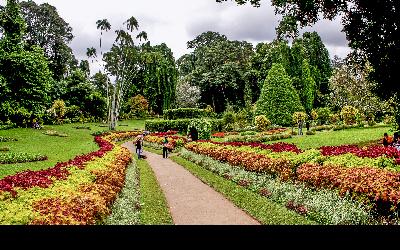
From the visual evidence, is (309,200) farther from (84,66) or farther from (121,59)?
(84,66)

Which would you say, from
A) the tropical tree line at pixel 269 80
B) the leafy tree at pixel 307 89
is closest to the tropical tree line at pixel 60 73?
the tropical tree line at pixel 269 80

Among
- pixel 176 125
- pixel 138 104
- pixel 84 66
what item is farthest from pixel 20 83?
pixel 84 66

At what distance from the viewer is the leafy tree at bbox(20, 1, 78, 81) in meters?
32.7

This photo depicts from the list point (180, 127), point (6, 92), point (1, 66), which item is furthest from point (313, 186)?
point (180, 127)

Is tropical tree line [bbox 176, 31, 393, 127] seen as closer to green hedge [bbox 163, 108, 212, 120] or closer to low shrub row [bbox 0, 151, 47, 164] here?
green hedge [bbox 163, 108, 212, 120]

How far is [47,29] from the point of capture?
118 ft

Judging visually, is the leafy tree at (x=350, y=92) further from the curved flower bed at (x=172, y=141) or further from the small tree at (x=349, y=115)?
the curved flower bed at (x=172, y=141)

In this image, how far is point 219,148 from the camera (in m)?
20.3

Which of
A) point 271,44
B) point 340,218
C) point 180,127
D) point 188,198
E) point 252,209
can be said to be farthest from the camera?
point 271,44

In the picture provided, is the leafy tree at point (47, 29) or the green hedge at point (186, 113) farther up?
the leafy tree at point (47, 29)

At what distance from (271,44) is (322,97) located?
10.6 metres

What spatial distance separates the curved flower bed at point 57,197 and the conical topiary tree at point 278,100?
30837mm

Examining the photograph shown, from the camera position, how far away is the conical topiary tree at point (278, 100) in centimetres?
4084
